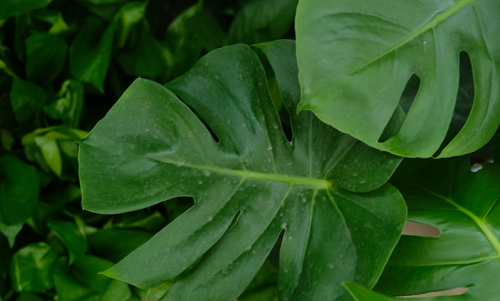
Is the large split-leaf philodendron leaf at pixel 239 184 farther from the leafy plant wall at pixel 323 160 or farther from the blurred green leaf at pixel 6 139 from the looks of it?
the blurred green leaf at pixel 6 139

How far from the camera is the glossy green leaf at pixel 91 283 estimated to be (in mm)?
920

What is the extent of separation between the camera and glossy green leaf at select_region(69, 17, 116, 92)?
0.98 meters

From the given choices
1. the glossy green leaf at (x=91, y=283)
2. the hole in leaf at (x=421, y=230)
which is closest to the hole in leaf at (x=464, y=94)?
the hole in leaf at (x=421, y=230)

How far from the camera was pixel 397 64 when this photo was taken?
0.50 meters

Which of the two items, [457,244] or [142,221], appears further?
[142,221]

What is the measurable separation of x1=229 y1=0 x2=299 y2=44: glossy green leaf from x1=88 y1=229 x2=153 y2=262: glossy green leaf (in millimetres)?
572

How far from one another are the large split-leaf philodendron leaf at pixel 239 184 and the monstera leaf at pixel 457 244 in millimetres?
86

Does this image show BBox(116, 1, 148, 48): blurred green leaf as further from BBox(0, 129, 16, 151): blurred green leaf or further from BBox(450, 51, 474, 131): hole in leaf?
BBox(450, 51, 474, 131): hole in leaf

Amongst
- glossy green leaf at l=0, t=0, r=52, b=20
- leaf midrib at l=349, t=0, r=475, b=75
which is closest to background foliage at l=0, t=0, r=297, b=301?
glossy green leaf at l=0, t=0, r=52, b=20

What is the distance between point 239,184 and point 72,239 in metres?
0.53

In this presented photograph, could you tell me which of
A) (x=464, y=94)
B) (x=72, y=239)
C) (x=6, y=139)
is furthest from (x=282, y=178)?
(x=6, y=139)

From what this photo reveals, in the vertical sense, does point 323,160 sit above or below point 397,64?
below

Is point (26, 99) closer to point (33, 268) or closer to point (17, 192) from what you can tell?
point (17, 192)

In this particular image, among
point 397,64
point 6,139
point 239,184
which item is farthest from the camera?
point 6,139
